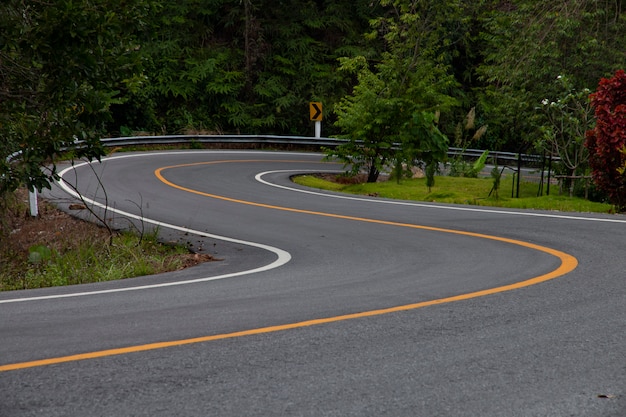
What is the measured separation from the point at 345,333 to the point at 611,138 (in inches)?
405

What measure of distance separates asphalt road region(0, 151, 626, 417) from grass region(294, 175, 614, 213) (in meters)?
4.15

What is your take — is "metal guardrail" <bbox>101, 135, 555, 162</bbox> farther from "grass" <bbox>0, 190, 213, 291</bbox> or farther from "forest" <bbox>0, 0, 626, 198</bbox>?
"grass" <bbox>0, 190, 213, 291</bbox>

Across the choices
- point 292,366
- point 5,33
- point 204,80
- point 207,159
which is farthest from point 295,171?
point 292,366

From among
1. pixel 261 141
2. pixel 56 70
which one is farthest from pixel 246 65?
pixel 56 70

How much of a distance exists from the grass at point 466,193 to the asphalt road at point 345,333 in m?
4.15

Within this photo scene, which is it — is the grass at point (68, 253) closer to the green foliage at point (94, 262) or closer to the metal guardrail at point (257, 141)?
the green foliage at point (94, 262)

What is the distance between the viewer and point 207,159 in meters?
27.1

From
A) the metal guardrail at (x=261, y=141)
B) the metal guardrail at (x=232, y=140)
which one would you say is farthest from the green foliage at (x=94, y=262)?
the metal guardrail at (x=261, y=141)

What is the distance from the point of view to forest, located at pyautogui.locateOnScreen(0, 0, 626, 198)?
397 inches

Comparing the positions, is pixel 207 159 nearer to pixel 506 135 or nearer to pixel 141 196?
pixel 141 196

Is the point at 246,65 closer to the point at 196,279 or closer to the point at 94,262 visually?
the point at 94,262

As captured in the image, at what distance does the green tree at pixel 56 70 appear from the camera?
9312 millimetres

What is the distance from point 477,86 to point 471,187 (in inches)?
748

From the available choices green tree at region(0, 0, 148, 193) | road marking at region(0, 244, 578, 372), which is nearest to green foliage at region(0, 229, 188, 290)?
green tree at region(0, 0, 148, 193)
